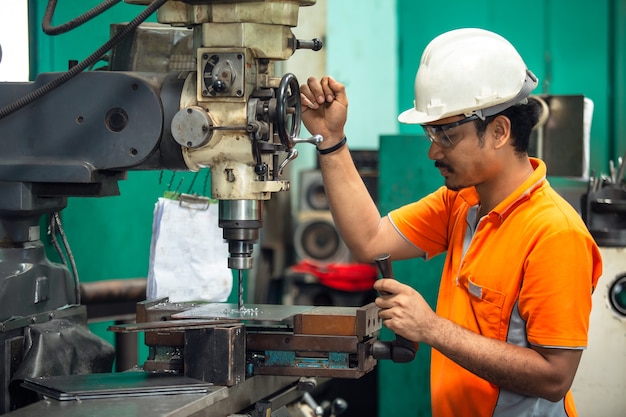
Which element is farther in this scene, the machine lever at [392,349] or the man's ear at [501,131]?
the man's ear at [501,131]

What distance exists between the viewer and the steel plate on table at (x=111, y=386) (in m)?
1.49

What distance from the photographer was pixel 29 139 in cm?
164

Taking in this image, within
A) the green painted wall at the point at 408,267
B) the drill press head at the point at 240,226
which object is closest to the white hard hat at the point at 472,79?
the drill press head at the point at 240,226

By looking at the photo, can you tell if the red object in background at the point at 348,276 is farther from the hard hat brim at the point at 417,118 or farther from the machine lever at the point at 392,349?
the machine lever at the point at 392,349

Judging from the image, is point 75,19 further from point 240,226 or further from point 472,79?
point 472,79

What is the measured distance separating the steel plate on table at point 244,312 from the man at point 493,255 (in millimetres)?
191

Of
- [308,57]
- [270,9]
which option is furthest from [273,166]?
[308,57]

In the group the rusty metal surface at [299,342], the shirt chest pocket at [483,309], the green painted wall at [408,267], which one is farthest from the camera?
the green painted wall at [408,267]

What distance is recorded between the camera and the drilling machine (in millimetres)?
1573

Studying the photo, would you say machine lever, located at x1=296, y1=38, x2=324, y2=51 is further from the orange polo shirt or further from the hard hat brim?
the orange polo shirt

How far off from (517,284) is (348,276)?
Answer: 97.2 inches

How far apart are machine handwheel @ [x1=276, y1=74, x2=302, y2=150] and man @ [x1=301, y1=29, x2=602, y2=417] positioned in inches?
12.3

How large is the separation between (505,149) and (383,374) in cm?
163

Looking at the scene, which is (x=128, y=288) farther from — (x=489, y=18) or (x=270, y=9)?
(x=489, y=18)
